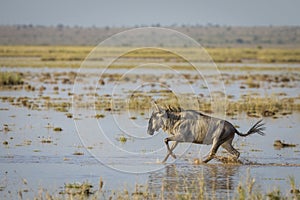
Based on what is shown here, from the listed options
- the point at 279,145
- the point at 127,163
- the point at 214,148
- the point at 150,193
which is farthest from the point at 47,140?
the point at 150,193

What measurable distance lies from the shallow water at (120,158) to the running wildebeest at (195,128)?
1.89ft

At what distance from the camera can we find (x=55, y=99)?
32188 mm

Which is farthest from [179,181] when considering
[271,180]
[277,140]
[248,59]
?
Answer: [248,59]

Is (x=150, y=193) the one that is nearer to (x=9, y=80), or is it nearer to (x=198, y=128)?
(x=198, y=128)

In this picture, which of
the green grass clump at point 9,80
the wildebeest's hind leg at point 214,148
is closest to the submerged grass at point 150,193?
the wildebeest's hind leg at point 214,148

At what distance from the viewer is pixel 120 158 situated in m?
17.2

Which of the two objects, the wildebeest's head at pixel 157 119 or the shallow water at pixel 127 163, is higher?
the wildebeest's head at pixel 157 119

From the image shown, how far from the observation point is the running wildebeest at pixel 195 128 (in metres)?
16.7

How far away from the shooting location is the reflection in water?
42.8 feet

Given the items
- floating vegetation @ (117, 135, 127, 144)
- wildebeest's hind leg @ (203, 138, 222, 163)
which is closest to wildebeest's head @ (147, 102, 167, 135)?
wildebeest's hind leg @ (203, 138, 222, 163)

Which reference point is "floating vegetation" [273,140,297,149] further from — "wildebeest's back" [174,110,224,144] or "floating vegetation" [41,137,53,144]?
"floating vegetation" [41,137,53,144]

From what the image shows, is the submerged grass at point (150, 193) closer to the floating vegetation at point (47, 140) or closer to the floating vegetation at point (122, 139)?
the floating vegetation at point (47, 140)

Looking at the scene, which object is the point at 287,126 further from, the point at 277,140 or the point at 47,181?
the point at 47,181

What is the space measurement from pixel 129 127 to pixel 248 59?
6925 centimetres
